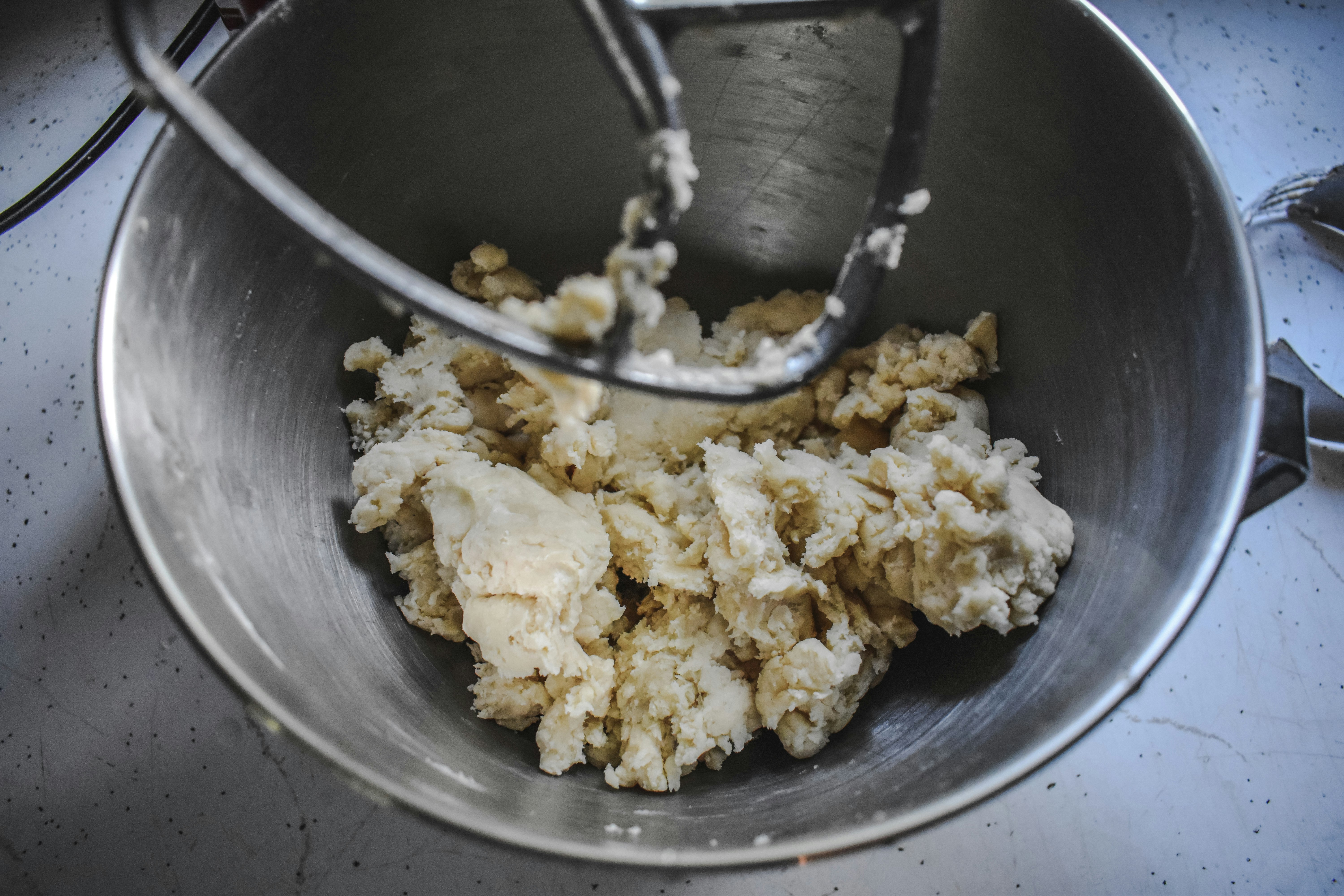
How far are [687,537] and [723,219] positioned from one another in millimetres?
454

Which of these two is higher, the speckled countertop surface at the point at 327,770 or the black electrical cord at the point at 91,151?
the black electrical cord at the point at 91,151

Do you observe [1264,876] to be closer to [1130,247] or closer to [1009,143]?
[1130,247]

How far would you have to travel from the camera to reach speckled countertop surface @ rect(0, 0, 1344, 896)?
84 cm

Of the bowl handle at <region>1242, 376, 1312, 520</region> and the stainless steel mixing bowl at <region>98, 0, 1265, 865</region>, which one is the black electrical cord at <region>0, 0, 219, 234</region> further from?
the bowl handle at <region>1242, 376, 1312, 520</region>

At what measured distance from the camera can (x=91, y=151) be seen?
1080mm

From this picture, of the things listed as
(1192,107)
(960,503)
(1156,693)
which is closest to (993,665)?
(960,503)

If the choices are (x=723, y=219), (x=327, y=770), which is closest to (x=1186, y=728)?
(x=723, y=219)

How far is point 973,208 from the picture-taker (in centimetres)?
88

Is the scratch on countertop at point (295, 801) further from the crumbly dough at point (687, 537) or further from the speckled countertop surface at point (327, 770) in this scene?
the crumbly dough at point (687, 537)

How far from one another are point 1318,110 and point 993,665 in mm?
1118

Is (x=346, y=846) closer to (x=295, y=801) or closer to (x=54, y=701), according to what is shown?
(x=295, y=801)

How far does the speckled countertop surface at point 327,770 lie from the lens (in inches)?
33.2

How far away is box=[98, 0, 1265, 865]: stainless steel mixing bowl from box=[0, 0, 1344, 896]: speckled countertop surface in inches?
7.2

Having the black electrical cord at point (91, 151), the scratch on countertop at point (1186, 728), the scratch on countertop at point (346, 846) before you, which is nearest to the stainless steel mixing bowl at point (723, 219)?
the scratch on countertop at point (346, 846)
